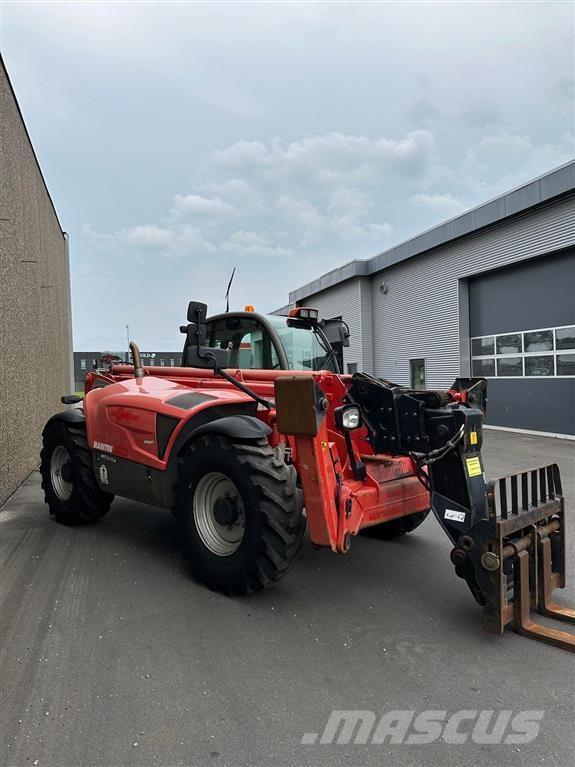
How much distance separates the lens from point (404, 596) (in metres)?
3.85

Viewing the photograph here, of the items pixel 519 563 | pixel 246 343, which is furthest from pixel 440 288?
pixel 519 563

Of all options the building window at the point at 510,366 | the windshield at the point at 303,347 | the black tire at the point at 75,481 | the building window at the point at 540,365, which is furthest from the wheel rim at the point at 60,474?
the building window at the point at 510,366

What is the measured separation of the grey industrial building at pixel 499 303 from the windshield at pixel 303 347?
953 centimetres

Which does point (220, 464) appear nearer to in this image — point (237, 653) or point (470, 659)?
point (237, 653)

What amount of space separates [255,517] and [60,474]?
3.20 metres

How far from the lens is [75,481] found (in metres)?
5.40

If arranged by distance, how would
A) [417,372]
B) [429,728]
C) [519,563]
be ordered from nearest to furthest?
[429,728] < [519,563] < [417,372]

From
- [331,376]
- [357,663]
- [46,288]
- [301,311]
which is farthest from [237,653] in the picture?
[46,288]

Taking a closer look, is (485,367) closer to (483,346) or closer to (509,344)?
(483,346)

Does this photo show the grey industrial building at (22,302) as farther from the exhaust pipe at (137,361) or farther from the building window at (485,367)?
the building window at (485,367)

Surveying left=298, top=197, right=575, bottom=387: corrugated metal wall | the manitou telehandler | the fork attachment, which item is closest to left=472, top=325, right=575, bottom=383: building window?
left=298, top=197, right=575, bottom=387: corrugated metal wall

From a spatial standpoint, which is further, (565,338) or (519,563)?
(565,338)

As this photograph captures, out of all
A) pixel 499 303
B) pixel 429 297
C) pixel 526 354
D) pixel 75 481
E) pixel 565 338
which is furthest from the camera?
pixel 429 297

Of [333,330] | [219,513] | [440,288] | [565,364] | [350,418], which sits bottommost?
[219,513]
